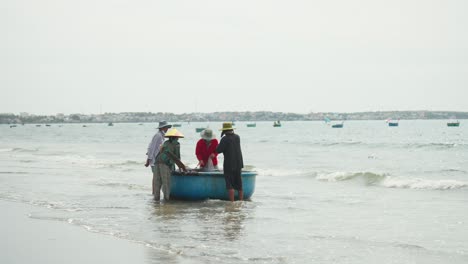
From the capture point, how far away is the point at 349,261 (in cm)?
890

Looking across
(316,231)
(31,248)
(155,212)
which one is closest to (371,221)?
(316,231)

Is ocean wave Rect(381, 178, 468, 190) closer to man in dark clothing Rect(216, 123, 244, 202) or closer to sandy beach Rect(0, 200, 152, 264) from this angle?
man in dark clothing Rect(216, 123, 244, 202)

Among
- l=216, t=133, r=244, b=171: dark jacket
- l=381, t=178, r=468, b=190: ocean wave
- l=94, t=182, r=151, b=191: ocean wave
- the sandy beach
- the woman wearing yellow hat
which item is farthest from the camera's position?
l=381, t=178, r=468, b=190: ocean wave

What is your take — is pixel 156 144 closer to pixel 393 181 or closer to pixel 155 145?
pixel 155 145

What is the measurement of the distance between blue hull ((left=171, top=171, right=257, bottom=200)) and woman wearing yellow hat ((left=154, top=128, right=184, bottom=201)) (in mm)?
239

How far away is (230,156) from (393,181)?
31.3 ft

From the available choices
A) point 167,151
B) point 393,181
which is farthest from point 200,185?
point 393,181

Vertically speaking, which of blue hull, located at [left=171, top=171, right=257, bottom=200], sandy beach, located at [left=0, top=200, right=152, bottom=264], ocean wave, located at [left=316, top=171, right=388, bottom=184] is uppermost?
blue hull, located at [left=171, top=171, right=257, bottom=200]

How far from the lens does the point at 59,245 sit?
9.66 meters

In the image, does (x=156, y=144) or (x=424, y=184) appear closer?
(x=156, y=144)

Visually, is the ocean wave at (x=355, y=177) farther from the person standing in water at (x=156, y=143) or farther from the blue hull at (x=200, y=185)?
the person standing in water at (x=156, y=143)

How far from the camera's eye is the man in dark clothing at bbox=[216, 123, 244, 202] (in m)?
14.2

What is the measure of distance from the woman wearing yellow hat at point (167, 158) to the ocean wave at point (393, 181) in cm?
907

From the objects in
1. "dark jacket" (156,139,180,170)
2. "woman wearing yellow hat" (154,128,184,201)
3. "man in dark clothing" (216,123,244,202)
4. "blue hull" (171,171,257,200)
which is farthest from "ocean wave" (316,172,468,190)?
"dark jacket" (156,139,180,170)
